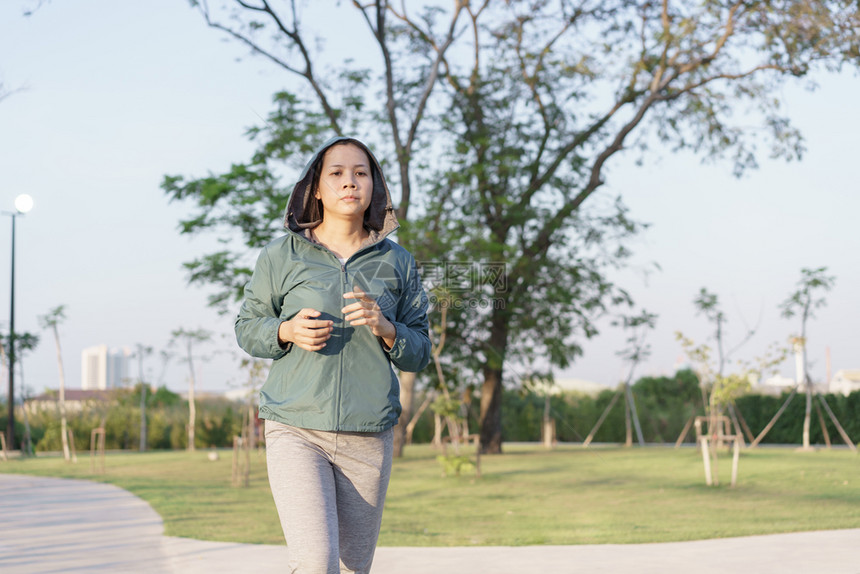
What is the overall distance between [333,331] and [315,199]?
49 centimetres

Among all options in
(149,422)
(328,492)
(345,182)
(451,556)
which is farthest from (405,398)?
(328,492)

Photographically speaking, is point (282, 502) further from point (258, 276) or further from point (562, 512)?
point (562, 512)

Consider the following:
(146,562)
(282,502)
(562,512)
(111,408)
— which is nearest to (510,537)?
(562,512)

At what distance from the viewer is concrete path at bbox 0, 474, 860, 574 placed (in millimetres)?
4480

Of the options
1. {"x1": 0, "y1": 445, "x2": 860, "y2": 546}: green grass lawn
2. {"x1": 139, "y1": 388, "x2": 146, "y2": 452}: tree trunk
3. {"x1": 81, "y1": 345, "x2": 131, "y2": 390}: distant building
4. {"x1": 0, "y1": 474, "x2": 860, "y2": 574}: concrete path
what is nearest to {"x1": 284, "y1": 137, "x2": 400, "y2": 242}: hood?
{"x1": 0, "y1": 474, "x2": 860, "y2": 574}: concrete path

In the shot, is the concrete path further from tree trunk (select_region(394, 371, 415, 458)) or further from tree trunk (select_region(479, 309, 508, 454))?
tree trunk (select_region(479, 309, 508, 454))

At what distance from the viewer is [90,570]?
15.2 ft

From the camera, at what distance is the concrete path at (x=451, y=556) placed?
176 inches

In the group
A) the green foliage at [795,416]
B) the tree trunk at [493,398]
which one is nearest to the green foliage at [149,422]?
the tree trunk at [493,398]

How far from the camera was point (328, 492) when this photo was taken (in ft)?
7.06

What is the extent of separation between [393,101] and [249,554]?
41.3 feet

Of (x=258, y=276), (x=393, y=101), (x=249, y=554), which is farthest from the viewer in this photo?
(x=393, y=101)
